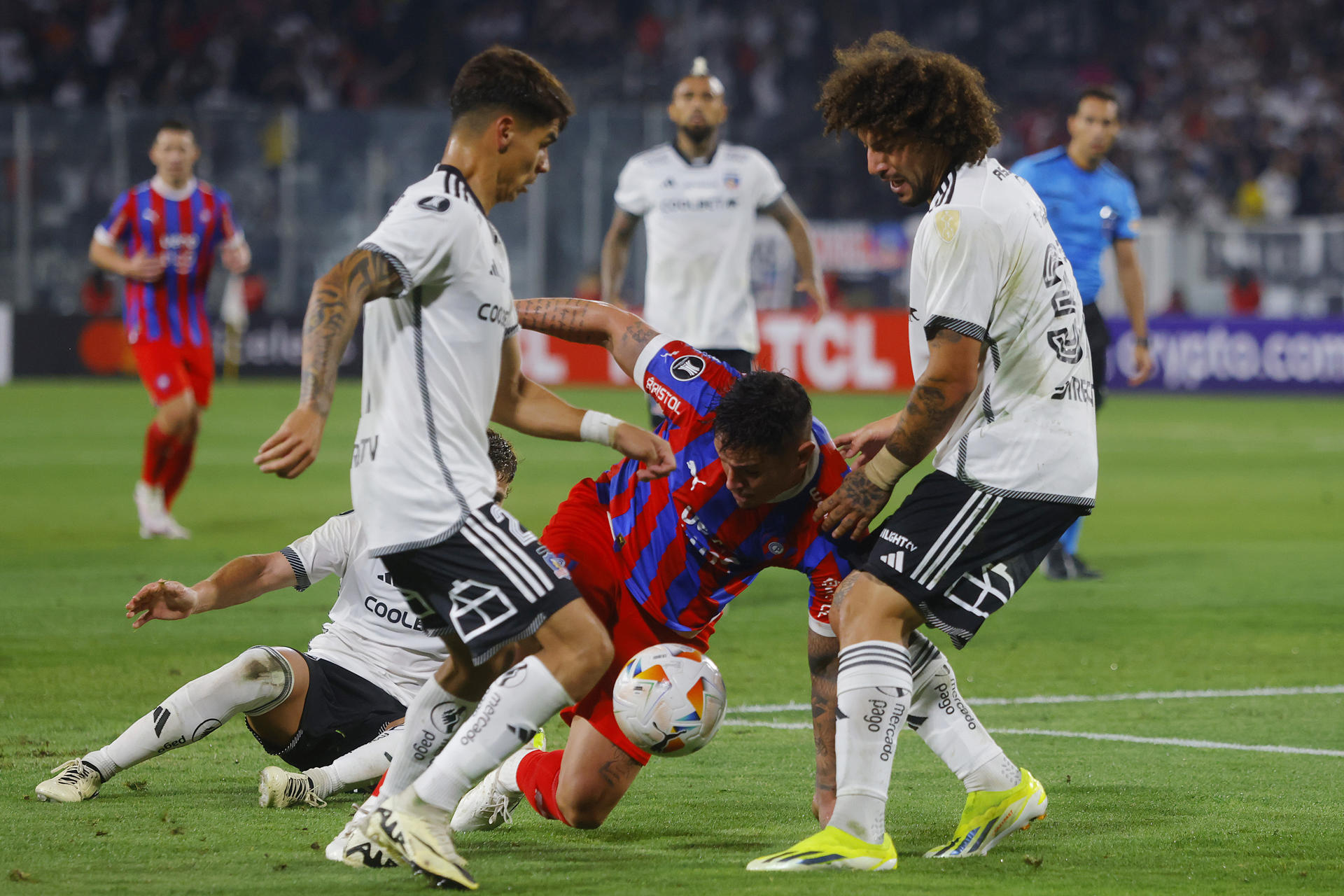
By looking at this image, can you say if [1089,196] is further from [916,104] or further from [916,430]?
[916,430]

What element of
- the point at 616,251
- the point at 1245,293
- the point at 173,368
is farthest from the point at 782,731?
the point at 1245,293

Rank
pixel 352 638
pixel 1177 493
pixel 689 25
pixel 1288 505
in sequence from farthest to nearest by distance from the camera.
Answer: pixel 689 25, pixel 1177 493, pixel 1288 505, pixel 352 638

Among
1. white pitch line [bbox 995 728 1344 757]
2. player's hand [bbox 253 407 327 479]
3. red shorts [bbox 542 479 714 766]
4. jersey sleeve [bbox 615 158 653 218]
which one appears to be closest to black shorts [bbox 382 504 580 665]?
player's hand [bbox 253 407 327 479]

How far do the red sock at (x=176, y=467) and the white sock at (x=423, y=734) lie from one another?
23.4 ft

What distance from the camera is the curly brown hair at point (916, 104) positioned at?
4.24m

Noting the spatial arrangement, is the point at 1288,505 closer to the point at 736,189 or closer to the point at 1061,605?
the point at 1061,605

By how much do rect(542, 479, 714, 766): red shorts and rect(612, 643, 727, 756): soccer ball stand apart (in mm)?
283

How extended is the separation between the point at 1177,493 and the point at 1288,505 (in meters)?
1.06

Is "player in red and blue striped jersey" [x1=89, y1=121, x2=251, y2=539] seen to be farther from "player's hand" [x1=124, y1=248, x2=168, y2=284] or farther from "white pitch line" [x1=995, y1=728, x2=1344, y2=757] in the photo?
"white pitch line" [x1=995, y1=728, x2=1344, y2=757]

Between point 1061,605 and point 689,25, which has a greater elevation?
point 689,25

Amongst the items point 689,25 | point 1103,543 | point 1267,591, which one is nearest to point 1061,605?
point 1267,591

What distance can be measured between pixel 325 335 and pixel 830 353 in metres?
20.8

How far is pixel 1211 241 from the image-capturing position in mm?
25391

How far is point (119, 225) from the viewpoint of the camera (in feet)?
38.2
